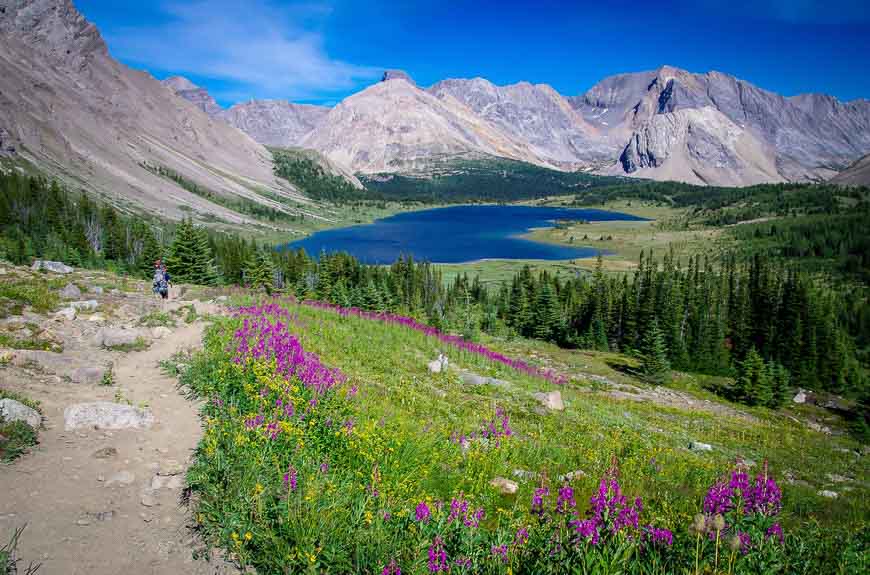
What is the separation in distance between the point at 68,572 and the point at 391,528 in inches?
145

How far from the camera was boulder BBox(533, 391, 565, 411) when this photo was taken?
54.3ft

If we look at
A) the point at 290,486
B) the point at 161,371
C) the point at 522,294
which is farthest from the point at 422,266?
the point at 290,486

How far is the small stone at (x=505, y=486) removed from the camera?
8.03 m

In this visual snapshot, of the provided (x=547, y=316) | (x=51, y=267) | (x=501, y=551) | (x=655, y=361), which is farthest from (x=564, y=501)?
(x=547, y=316)

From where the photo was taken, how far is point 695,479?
34.3 feet

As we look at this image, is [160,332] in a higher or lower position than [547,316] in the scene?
higher

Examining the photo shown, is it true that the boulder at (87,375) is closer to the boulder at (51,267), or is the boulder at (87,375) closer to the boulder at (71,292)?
the boulder at (71,292)

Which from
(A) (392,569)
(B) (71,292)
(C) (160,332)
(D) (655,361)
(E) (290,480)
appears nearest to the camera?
(A) (392,569)

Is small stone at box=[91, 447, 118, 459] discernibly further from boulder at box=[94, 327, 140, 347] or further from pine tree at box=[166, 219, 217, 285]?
pine tree at box=[166, 219, 217, 285]

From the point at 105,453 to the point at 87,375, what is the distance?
4.28m

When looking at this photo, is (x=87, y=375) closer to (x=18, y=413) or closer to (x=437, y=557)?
(x=18, y=413)

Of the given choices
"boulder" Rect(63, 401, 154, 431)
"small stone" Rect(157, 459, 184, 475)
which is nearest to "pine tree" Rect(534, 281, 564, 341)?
"boulder" Rect(63, 401, 154, 431)

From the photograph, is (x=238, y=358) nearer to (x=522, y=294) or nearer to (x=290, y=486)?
(x=290, y=486)

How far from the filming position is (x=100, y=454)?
7.57 metres
